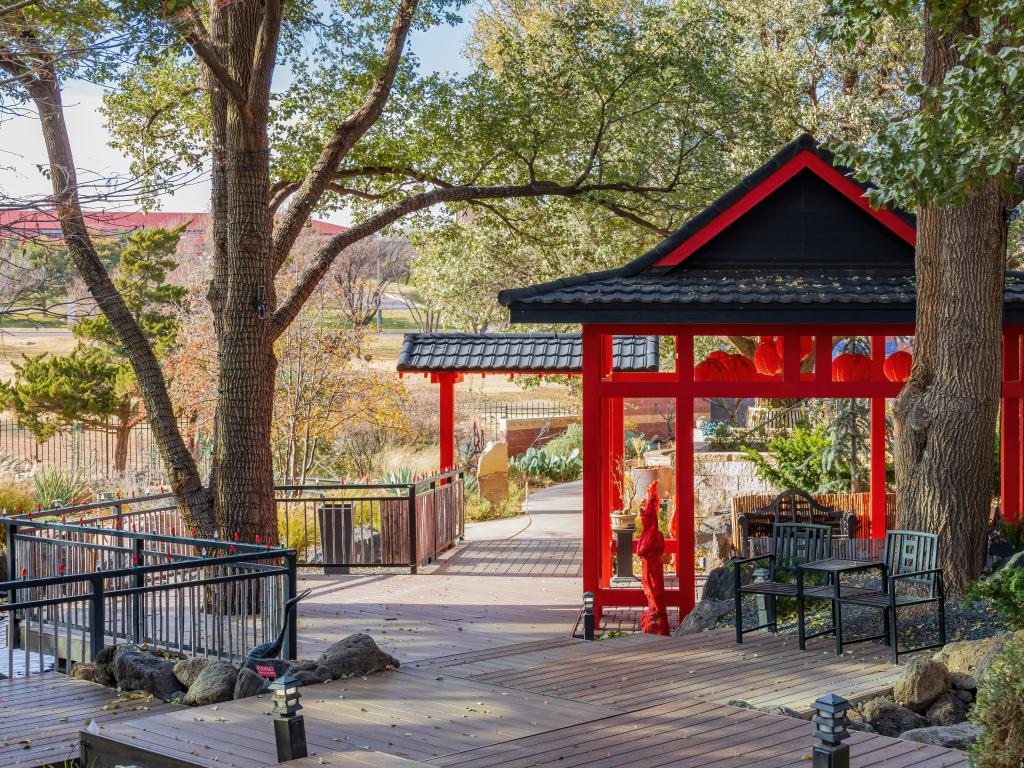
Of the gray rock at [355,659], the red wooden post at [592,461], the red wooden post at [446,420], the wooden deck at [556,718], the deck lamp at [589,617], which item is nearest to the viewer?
the wooden deck at [556,718]

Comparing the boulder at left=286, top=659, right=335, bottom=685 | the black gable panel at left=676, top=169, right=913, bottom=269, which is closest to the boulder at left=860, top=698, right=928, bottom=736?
the boulder at left=286, top=659, right=335, bottom=685

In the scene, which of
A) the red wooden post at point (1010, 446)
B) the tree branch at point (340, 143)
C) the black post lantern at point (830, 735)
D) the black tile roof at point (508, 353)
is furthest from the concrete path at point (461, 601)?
the red wooden post at point (1010, 446)

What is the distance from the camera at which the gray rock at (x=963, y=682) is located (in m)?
7.12

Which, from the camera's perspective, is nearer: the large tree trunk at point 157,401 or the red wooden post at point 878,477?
the large tree trunk at point 157,401

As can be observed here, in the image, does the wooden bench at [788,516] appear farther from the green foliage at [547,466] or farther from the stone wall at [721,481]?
the green foliage at [547,466]

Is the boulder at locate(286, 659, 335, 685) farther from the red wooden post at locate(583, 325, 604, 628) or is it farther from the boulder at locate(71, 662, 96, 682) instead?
the red wooden post at locate(583, 325, 604, 628)

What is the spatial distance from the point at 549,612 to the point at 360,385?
9.27 m

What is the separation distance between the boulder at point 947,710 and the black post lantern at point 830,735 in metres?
2.26

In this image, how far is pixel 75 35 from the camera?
355 inches

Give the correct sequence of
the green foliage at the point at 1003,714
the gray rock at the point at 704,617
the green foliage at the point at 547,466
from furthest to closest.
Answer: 1. the green foliage at the point at 547,466
2. the gray rock at the point at 704,617
3. the green foliage at the point at 1003,714

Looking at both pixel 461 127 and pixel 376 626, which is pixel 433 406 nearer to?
pixel 461 127

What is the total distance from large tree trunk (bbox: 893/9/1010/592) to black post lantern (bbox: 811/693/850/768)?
17.1 feet

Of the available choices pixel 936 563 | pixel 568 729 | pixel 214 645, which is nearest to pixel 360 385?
pixel 214 645

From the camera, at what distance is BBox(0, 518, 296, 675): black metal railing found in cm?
835
